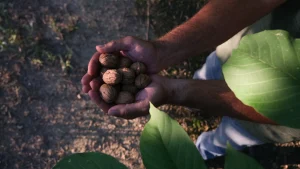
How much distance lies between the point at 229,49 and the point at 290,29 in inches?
20.5

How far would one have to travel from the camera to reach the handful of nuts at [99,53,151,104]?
69.9 inches

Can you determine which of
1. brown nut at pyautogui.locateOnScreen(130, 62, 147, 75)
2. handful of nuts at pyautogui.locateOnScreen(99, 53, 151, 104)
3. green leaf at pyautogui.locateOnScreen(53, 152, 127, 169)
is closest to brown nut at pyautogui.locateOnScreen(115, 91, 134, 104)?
handful of nuts at pyautogui.locateOnScreen(99, 53, 151, 104)

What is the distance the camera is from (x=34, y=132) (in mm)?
2688

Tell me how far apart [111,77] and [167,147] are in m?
1.15

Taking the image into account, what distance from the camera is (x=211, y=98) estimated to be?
164 centimetres

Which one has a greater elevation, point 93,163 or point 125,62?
point 93,163

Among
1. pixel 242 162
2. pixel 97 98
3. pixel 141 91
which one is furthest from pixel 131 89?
pixel 242 162

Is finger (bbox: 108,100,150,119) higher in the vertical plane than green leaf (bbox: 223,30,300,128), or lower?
lower

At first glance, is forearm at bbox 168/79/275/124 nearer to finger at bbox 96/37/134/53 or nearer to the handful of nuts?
the handful of nuts

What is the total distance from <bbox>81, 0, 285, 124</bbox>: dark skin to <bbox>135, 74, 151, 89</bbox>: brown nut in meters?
0.04

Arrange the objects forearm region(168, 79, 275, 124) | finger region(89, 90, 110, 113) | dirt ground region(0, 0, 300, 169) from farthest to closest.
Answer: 1. dirt ground region(0, 0, 300, 169)
2. finger region(89, 90, 110, 113)
3. forearm region(168, 79, 275, 124)

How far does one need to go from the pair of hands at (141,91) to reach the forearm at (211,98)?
8cm

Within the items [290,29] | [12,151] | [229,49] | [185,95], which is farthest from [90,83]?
[12,151]

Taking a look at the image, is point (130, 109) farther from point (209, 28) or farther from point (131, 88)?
point (209, 28)
